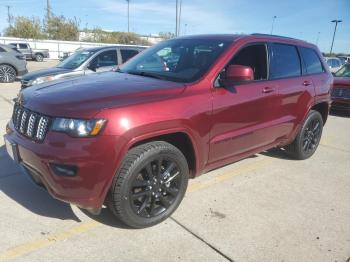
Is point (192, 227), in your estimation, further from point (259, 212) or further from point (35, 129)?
point (35, 129)

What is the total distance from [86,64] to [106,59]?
0.61 meters

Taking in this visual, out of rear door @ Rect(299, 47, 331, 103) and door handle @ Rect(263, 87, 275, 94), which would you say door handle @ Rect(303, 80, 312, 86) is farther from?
door handle @ Rect(263, 87, 275, 94)

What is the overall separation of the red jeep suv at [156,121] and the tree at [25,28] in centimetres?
5416

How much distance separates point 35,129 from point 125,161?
0.81m

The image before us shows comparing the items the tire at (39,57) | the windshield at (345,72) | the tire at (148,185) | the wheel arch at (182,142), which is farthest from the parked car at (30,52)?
the tire at (148,185)

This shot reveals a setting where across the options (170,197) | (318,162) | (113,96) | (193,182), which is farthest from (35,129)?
(318,162)

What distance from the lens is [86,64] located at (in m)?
8.91

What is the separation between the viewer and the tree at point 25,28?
52594 mm

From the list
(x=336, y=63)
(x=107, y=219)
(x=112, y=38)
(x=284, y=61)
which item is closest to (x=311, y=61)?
(x=284, y=61)

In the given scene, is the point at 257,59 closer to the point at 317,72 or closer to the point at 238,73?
the point at 238,73

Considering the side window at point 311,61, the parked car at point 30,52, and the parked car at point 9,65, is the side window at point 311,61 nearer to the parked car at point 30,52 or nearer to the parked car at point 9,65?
the parked car at point 9,65

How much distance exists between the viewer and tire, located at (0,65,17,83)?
45.6 feet

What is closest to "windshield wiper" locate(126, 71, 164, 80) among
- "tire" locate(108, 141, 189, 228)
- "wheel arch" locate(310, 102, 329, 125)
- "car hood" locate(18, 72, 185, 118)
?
"car hood" locate(18, 72, 185, 118)

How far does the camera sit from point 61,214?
3500mm
